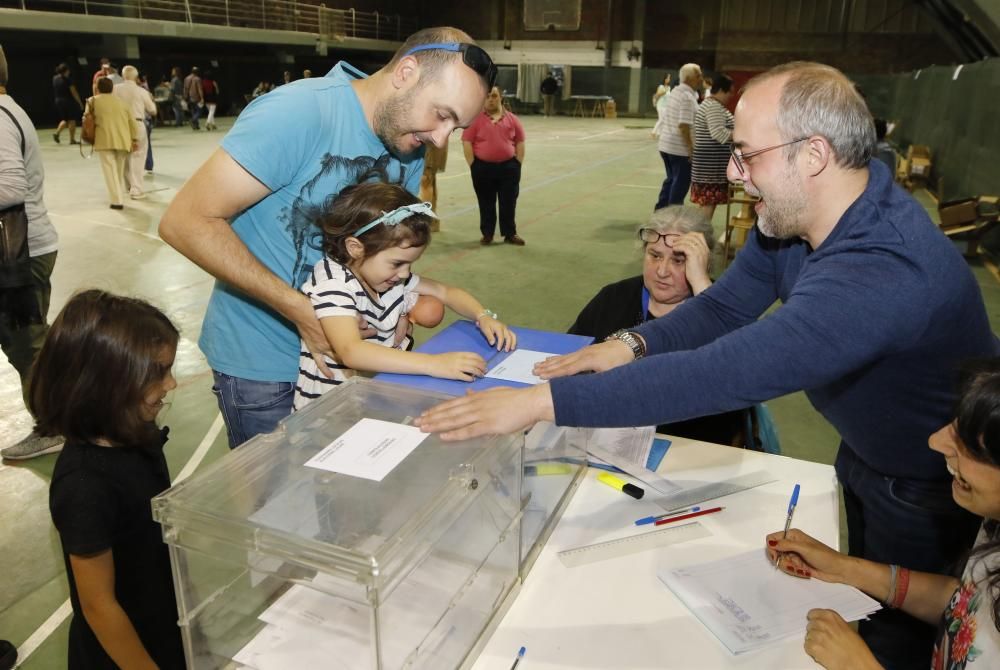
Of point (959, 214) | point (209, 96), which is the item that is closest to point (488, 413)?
point (959, 214)

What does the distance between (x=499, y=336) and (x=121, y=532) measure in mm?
1043

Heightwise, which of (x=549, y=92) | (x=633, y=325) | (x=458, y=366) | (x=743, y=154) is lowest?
(x=633, y=325)

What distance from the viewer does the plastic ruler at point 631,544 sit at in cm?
161

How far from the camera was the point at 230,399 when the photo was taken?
206 centimetres

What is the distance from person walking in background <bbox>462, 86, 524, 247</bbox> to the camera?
740 centimetres

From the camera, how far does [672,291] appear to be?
9.37ft

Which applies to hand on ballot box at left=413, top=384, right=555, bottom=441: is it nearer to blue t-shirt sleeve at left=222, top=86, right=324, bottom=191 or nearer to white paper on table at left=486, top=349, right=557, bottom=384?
white paper on table at left=486, top=349, right=557, bottom=384

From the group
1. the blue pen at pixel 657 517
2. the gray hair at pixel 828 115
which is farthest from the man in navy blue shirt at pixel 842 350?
the blue pen at pixel 657 517

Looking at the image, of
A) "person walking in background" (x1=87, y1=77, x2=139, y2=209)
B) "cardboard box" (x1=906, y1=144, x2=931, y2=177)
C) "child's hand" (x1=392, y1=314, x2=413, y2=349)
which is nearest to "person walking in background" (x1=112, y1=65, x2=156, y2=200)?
"person walking in background" (x1=87, y1=77, x2=139, y2=209)

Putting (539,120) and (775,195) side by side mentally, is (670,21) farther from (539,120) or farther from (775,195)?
(775,195)

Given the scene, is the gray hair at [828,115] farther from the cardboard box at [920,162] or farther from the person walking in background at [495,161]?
the cardboard box at [920,162]

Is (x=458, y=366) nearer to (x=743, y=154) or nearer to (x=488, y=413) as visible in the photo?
(x=488, y=413)

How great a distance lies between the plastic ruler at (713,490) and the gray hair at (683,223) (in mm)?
1079

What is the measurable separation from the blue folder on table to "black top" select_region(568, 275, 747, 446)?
2.02 ft
